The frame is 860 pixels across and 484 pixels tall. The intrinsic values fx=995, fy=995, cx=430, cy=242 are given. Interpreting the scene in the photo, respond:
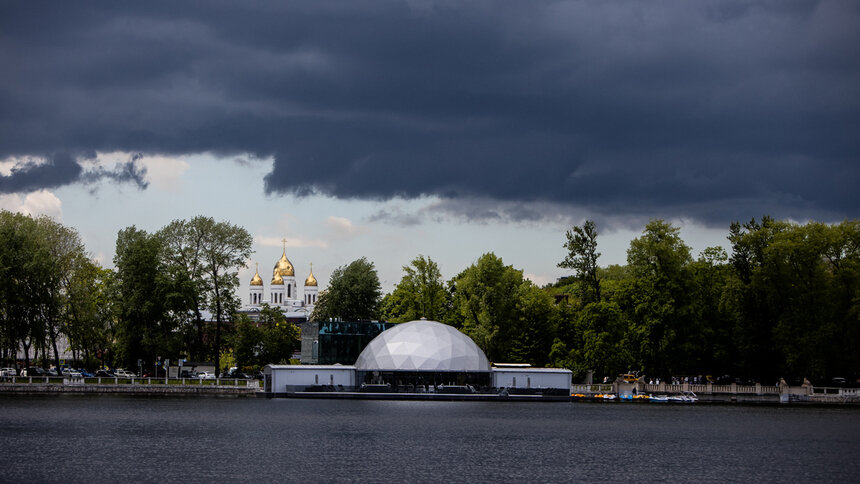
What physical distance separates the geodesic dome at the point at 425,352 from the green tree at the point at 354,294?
154 ft

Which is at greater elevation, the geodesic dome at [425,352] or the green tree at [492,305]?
the green tree at [492,305]

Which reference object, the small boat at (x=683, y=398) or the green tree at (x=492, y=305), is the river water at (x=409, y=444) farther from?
the green tree at (x=492, y=305)

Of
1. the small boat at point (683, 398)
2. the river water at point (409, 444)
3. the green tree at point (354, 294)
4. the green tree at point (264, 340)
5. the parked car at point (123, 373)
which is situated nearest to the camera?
the river water at point (409, 444)

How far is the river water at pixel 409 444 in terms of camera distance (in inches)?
1756

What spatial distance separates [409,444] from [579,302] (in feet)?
205

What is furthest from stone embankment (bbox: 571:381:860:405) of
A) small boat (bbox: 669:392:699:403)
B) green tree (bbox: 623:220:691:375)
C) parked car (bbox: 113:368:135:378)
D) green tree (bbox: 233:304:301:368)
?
parked car (bbox: 113:368:135:378)

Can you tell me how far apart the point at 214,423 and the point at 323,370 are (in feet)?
131

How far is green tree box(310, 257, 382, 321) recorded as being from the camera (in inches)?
6235

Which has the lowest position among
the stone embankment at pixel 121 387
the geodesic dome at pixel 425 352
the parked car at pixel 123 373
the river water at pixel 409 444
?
the river water at pixel 409 444

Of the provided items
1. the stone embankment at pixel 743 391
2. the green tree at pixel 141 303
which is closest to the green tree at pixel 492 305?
the stone embankment at pixel 743 391

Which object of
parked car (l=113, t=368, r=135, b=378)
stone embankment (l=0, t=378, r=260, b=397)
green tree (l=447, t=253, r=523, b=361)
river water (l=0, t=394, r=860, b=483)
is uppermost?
green tree (l=447, t=253, r=523, b=361)

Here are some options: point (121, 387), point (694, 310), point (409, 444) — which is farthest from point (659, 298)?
point (121, 387)

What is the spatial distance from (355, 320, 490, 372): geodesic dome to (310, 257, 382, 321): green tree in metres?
46.9

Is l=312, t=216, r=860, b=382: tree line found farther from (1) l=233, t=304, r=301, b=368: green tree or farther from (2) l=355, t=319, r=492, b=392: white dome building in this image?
(1) l=233, t=304, r=301, b=368: green tree
